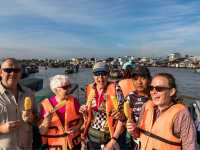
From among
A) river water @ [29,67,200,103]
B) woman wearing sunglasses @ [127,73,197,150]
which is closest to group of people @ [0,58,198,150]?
woman wearing sunglasses @ [127,73,197,150]

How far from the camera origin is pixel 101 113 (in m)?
5.21

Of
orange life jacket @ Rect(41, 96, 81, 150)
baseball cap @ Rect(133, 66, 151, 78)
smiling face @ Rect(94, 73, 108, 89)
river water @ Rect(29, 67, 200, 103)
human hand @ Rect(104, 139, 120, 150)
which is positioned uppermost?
baseball cap @ Rect(133, 66, 151, 78)

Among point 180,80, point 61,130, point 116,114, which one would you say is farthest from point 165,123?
point 180,80

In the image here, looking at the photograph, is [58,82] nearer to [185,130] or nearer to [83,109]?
[83,109]

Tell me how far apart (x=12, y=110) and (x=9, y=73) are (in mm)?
440

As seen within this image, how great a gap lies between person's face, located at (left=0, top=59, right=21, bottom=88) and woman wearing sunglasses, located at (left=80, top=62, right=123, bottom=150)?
1.07 metres

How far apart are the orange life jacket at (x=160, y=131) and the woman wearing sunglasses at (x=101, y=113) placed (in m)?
0.85

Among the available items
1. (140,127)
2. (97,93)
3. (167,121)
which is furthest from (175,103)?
(97,93)

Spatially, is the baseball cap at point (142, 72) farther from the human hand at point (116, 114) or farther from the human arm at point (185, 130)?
the human arm at point (185, 130)

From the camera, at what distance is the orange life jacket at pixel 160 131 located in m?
3.91

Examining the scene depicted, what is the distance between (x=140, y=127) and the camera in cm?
429

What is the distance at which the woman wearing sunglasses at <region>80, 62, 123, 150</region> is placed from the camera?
5086 mm

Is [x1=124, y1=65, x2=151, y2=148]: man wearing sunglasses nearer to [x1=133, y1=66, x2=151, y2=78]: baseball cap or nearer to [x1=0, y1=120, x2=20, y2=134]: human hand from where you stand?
[x1=133, y1=66, x2=151, y2=78]: baseball cap

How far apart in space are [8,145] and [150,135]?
5.50 feet
